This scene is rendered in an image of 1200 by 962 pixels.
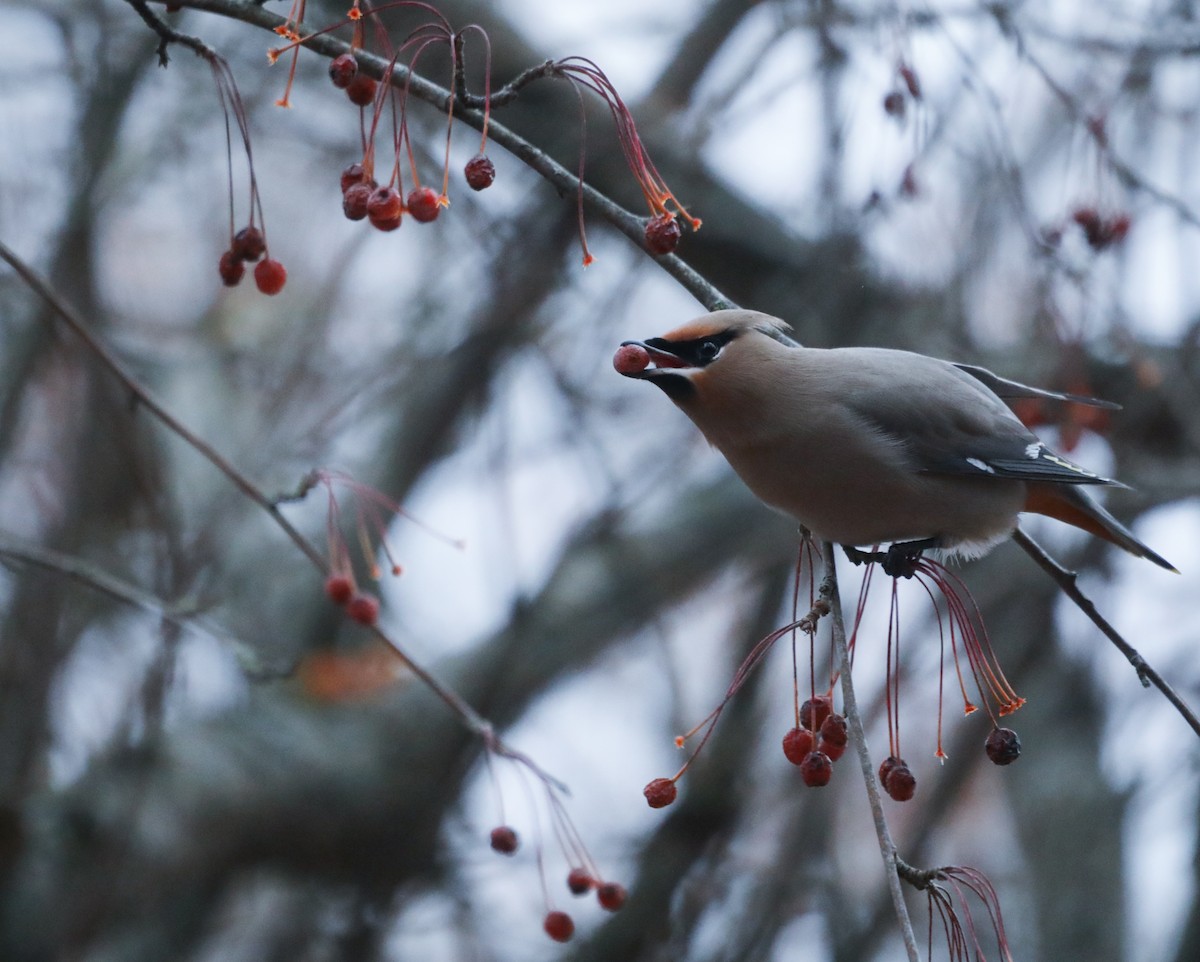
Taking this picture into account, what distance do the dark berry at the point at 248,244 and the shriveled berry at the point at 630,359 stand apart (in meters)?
0.69

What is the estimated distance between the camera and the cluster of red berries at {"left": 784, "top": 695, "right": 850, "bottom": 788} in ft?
7.35

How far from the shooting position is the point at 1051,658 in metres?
6.66

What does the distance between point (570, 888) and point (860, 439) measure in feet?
3.67

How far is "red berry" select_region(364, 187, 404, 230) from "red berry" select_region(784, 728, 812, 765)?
42.9 inches

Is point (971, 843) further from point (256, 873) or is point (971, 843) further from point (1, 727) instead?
point (1, 727)

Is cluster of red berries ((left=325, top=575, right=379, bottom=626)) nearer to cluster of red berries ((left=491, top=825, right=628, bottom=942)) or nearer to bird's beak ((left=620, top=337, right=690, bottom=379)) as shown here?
cluster of red berries ((left=491, top=825, right=628, bottom=942))

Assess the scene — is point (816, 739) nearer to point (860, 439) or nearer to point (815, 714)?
point (815, 714)

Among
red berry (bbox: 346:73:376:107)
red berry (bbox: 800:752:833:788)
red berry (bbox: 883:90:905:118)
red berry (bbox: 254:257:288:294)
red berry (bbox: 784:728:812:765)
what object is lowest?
red berry (bbox: 800:752:833:788)

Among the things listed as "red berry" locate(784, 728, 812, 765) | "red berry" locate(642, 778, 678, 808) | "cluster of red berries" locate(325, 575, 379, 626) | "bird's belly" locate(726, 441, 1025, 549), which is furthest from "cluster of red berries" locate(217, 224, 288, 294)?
"red berry" locate(784, 728, 812, 765)

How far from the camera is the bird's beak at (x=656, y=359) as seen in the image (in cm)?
249

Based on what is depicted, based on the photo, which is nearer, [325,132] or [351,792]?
[351,792]

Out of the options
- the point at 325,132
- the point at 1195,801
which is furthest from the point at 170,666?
the point at 1195,801

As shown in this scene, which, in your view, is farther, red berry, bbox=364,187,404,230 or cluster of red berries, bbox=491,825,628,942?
cluster of red berries, bbox=491,825,628,942

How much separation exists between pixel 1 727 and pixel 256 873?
A: 4.78 ft
